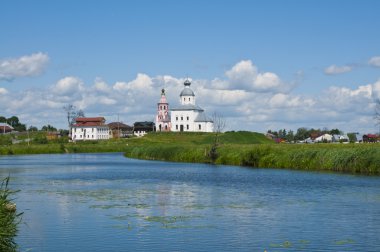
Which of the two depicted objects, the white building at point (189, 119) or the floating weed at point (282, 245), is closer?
the floating weed at point (282, 245)

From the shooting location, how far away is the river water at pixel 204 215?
77.5ft

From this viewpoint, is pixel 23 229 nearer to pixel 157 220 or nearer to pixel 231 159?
pixel 157 220

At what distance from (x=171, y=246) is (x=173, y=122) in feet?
564

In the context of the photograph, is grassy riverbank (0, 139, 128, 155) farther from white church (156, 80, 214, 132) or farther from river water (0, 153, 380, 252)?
river water (0, 153, 380, 252)

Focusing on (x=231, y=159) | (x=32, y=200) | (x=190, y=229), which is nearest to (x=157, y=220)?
(x=190, y=229)

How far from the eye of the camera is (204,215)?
30609mm

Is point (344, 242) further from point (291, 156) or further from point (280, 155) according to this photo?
point (280, 155)

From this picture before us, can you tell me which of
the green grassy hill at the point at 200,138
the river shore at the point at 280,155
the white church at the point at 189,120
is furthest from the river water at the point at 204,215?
the white church at the point at 189,120

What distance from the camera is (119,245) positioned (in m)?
23.3

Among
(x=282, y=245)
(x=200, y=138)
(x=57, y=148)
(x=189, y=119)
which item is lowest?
(x=282, y=245)

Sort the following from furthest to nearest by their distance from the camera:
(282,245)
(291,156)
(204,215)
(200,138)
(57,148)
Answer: (200,138), (57,148), (291,156), (204,215), (282,245)

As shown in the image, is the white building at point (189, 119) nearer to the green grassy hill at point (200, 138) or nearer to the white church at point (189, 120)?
the white church at point (189, 120)

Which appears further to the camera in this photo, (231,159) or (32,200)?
(231,159)

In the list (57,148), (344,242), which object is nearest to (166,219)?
(344,242)
